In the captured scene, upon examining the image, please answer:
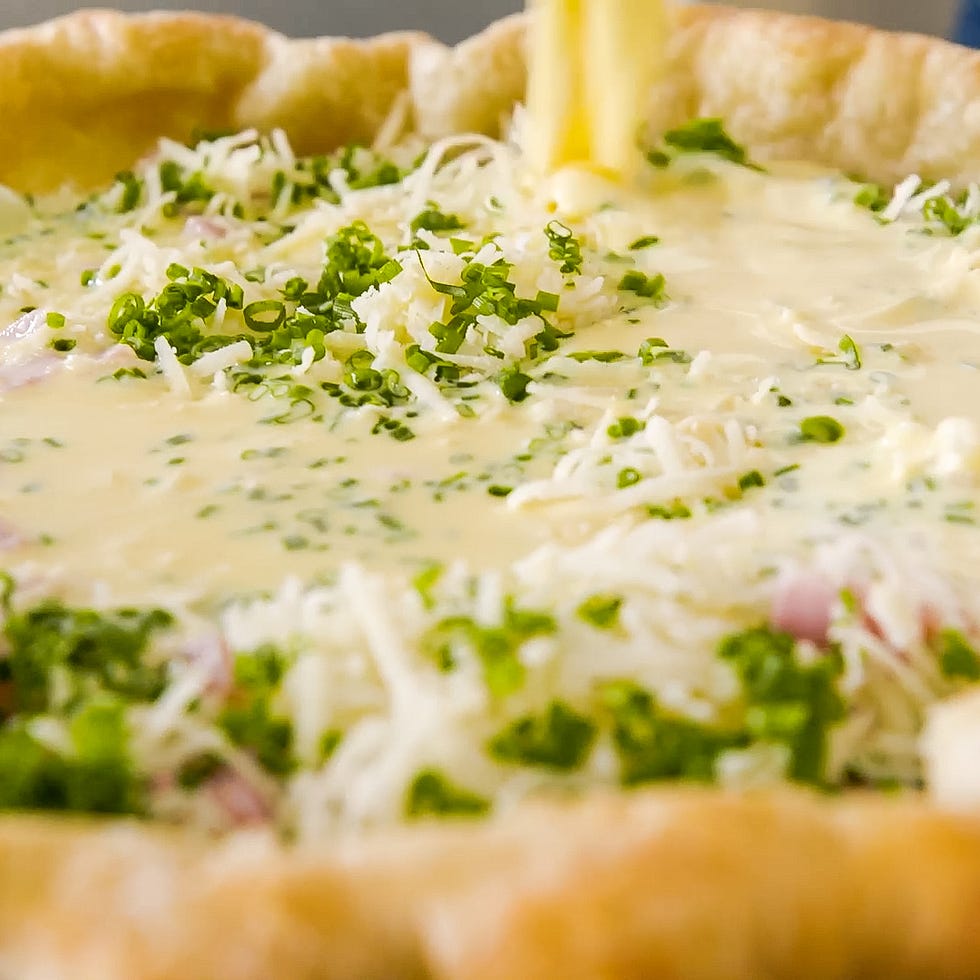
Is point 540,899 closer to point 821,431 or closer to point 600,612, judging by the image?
point 600,612

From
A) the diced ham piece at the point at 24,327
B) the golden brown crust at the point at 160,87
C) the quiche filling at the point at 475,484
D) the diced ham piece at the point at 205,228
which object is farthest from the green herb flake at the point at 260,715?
the golden brown crust at the point at 160,87

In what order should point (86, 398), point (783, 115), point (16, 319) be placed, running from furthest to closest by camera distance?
point (783, 115) → point (16, 319) → point (86, 398)

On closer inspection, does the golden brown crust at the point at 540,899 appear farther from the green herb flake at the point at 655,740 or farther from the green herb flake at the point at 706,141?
the green herb flake at the point at 706,141

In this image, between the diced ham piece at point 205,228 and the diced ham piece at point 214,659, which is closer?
the diced ham piece at point 214,659

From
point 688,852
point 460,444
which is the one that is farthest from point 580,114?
point 688,852

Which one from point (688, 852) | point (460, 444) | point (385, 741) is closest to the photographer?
point (688, 852)

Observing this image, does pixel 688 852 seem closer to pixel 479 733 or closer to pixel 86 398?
pixel 479 733

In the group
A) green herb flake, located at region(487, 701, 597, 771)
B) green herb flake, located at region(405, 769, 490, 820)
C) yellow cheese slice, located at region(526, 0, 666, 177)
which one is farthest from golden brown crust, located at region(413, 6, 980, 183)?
green herb flake, located at region(405, 769, 490, 820)
